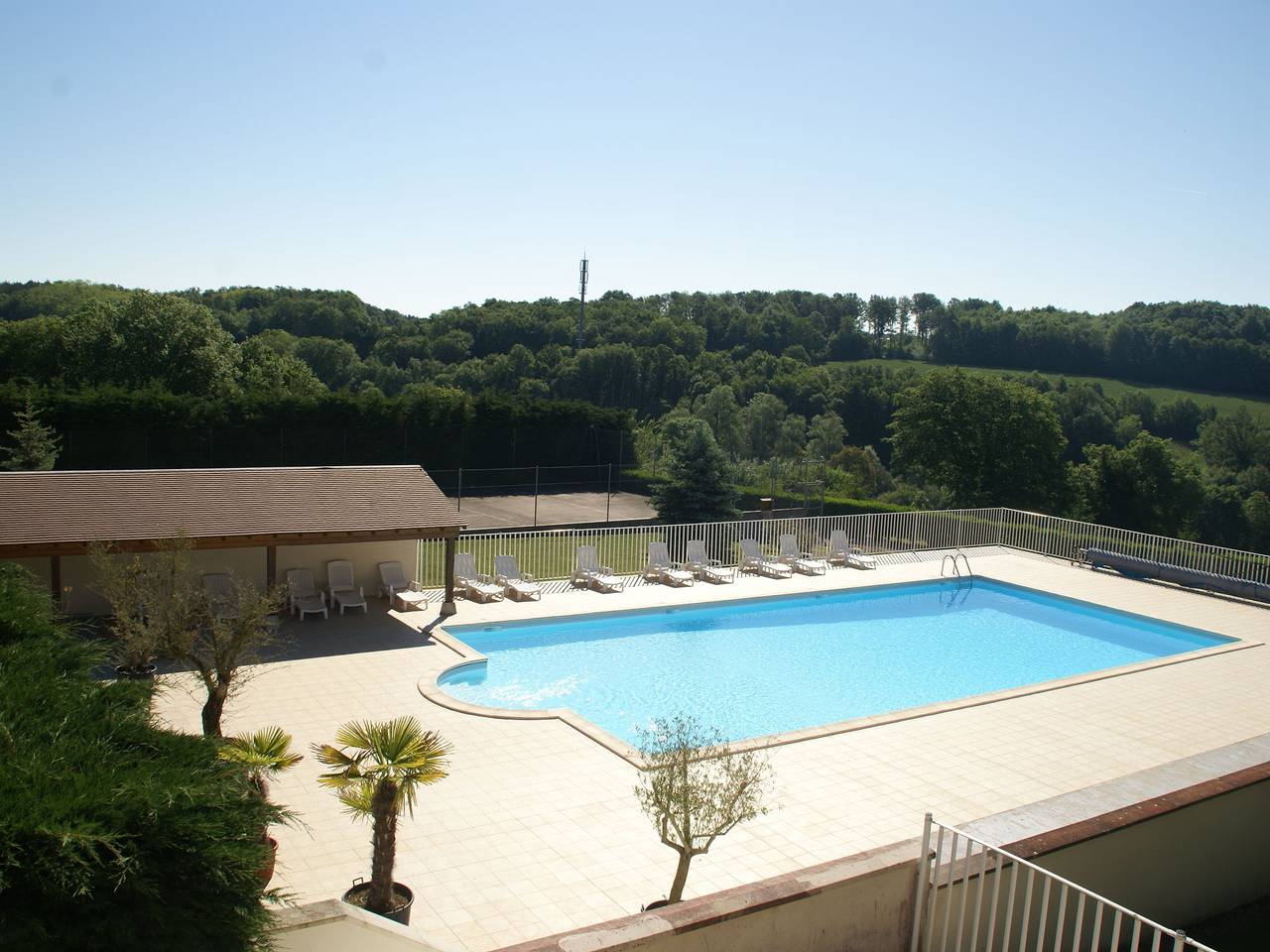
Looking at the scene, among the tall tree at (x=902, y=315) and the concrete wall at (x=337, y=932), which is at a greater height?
the tall tree at (x=902, y=315)

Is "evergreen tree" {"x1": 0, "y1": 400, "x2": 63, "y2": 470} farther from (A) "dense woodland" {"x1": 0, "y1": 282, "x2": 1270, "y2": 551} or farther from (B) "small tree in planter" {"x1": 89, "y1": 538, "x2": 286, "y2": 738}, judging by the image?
(B) "small tree in planter" {"x1": 89, "y1": 538, "x2": 286, "y2": 738}

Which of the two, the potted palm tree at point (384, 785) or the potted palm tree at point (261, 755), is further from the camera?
the potted palm tree at point (261, 755)

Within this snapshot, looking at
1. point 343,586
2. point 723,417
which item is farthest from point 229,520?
point 723,417

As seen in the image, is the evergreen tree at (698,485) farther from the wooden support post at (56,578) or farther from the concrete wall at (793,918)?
the concrete wall at (793,918)

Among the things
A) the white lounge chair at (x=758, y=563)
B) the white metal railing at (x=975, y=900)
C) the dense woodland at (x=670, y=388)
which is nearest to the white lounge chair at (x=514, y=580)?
the white lounge chair at (x=758, y=563)

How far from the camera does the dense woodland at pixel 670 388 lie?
31625 mm

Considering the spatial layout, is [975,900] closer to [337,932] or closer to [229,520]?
[337,932]

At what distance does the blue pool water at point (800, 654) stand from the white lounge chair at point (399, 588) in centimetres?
99

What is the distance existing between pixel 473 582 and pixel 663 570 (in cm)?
357

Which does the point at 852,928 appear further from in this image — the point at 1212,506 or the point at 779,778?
the point at 1212,506

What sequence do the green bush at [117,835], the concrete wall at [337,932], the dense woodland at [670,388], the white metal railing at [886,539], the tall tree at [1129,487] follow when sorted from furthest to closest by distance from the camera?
the tall tree at [1129,487], the dense woodland at [670,388], the white metal railing at [886,539], the concrete wall at [337,932], the green bush at [117,835]

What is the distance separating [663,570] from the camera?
57.2 feet

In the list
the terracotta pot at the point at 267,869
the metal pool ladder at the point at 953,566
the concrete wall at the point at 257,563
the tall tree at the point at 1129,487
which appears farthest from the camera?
the tall tree at the point at 1129,487

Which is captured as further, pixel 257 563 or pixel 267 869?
pixel 257 563
